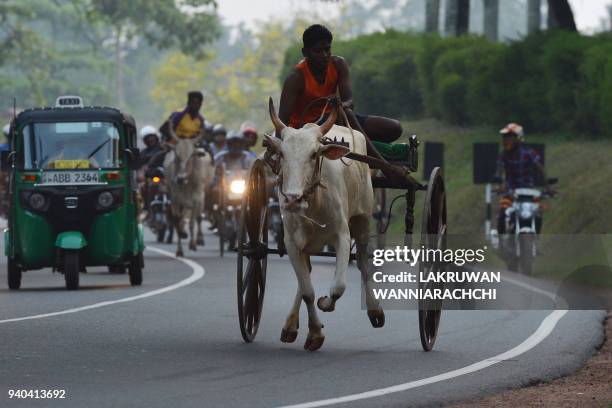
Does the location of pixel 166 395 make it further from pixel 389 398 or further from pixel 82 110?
pixel 82 110

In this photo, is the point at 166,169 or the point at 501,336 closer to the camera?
the point at 501,336

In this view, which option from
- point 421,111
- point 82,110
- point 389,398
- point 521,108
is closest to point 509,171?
point 82,110

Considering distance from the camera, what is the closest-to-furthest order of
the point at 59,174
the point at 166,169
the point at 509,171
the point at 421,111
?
the point at 59,174, the point at 509,171, the point at 166,169, the point at 421,111

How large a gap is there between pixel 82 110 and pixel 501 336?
8.00 m

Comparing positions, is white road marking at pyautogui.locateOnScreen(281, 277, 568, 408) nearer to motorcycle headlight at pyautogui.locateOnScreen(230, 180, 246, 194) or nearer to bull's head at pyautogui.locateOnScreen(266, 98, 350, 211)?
bull's head at pyautogui.locateOnScreen(266, 98, 350, 211)

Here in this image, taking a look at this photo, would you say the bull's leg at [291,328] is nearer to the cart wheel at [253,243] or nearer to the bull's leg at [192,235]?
the cart wheel at [253,243]

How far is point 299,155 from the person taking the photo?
45.0 ft

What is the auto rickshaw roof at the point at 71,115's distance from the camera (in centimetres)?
2195

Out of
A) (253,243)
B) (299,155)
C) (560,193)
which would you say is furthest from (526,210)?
(299,155)

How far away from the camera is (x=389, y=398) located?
11.8 metres

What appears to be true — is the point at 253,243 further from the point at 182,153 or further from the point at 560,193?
the point at 560,193

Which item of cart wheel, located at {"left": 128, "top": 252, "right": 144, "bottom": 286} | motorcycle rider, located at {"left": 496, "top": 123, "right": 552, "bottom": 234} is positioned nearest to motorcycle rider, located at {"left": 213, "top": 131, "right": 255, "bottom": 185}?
motorcycle rider, located at {"left": 496, "top": 123, "right": 552, "bottom": 234}

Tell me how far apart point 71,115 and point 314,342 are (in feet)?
27.7

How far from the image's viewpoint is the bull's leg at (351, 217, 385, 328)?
575 inches
